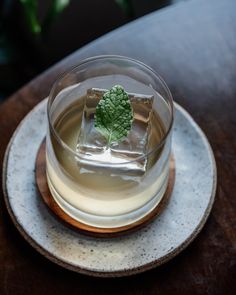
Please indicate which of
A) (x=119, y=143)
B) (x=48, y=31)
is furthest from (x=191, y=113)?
(x=48, y=31)

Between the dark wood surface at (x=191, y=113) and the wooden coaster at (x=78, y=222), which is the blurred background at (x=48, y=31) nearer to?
the dark wood surface at (x=191, y=113)

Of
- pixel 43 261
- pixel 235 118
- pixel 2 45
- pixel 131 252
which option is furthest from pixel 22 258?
pixel 2 45

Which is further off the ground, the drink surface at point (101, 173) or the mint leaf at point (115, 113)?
the mint leaf at point (115, 113)

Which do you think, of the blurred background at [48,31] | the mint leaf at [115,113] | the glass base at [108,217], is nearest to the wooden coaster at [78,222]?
the glass base at [108,217]

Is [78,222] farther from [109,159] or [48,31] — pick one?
[48,31]

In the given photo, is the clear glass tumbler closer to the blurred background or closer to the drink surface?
the drink surface

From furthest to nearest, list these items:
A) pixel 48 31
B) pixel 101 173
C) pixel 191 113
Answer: pixel 48 31 < pixel 191 113 < pixel 101 173
